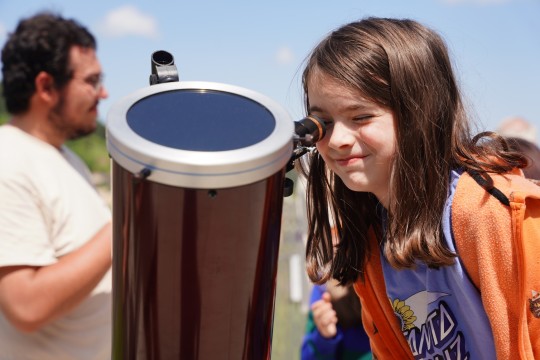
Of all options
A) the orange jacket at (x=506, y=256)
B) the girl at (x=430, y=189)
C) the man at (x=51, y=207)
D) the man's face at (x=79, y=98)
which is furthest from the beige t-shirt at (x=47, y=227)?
the orange jacket at (x=506, y=256)

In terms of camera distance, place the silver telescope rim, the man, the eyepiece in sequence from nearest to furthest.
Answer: the silver telescope rim
the eyepiece
the man

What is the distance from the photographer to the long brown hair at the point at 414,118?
39.4 inches

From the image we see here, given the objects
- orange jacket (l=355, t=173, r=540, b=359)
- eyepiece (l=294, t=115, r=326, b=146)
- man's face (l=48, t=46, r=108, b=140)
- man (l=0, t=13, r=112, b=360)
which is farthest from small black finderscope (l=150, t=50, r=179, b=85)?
man's face (l=48, t=46, r=108, b=140)

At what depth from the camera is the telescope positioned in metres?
0.68

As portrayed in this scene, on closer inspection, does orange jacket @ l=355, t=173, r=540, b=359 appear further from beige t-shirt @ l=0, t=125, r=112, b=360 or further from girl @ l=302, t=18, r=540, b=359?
beige t-shirt @ l=0, t=125, r=112, b=360

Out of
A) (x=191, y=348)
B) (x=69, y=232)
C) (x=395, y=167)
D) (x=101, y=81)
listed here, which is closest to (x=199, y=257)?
(x=191, y=348)

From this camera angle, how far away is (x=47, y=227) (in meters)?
1.48

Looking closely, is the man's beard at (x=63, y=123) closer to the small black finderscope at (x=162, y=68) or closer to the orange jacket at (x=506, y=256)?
the small black finderscope at (x=162, y=68)

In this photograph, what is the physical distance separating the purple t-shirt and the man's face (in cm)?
97

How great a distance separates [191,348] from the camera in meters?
0.75

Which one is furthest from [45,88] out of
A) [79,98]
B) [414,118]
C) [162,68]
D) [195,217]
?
[195,217]

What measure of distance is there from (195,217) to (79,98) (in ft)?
3.84

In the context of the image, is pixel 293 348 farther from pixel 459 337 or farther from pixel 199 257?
pixel 199 257

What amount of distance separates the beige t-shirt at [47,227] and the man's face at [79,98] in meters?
0.11
